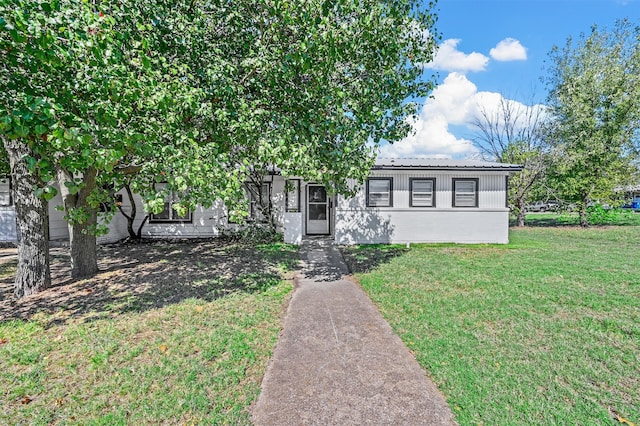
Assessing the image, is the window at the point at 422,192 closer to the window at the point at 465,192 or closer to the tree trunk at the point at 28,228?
the window at the point at 465,192

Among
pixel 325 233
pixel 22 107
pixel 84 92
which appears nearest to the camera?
pixel 22 107

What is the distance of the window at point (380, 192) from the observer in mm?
11664

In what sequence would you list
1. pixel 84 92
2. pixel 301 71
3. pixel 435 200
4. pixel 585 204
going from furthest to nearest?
1. pixel 585 204
2. pixel 435 200
3. pixel 301 71
4. pixel 84 92

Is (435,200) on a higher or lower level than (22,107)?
lower

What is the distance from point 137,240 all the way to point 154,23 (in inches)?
383

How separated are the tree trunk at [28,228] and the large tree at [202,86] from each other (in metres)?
0.47

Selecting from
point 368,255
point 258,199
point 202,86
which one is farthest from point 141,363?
point 258,199

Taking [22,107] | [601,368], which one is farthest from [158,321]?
[601,368]

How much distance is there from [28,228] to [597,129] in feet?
80.7

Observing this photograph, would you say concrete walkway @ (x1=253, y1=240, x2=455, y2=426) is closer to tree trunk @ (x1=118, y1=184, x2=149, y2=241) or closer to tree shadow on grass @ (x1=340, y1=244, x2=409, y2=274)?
tree shadow on grass @ (x1=340, y1=244, x2=409, y2=274)

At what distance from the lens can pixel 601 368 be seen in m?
3.31

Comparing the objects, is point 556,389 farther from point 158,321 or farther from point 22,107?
point 22,107

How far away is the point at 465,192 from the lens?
1178 centimetres

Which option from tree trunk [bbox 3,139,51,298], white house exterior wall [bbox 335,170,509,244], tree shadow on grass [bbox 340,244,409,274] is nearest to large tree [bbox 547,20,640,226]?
white house exterior wall [bbox 335,170,509,244]
